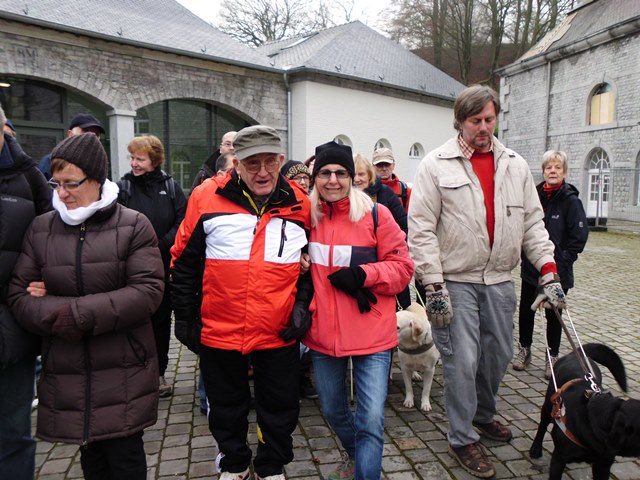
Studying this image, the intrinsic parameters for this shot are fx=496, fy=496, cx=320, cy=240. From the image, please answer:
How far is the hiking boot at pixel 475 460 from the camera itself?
10.2 feet

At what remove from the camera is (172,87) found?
14.8m

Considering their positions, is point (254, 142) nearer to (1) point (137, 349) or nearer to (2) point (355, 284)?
(2) point (355, 284)

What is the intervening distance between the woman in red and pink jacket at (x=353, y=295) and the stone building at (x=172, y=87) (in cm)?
1216

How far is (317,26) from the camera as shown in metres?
31.7

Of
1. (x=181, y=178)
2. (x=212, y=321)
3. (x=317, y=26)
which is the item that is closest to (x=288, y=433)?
(x=212, y=321)

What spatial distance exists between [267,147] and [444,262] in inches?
55.0

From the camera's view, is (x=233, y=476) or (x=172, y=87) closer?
(x=233, y=476)

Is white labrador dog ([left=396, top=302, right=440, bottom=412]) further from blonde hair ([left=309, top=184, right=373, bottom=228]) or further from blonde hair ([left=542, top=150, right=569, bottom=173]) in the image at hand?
blonde hair ([left=542, top=150, right=569, bottom=173])

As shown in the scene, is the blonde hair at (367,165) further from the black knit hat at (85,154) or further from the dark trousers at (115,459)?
the dark trousers at (115,459)

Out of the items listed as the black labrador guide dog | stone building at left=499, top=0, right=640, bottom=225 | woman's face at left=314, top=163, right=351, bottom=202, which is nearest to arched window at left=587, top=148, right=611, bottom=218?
stone building at left=499, top=0, right=640, bottom=225

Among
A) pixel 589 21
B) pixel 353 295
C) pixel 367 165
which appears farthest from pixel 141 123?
pixel 589 21

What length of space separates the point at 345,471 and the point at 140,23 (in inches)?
598

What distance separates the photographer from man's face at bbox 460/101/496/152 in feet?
10.2

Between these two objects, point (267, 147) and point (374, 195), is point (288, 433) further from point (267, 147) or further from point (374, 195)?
point (374, 195)
